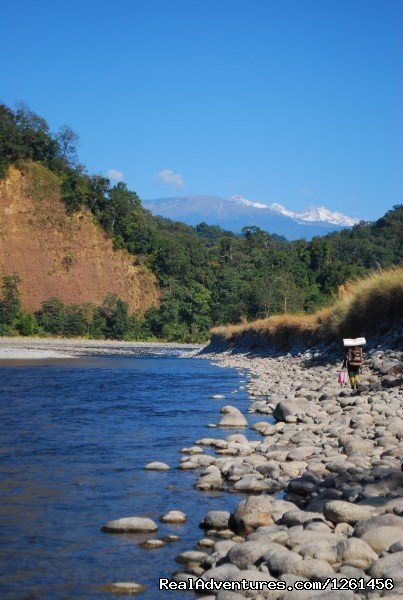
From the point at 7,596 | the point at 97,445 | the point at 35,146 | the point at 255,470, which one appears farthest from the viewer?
the point at 35,146

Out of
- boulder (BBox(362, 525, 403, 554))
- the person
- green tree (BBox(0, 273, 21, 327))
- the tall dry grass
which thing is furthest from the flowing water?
green tree (BBox(0, 273, 21, 327))

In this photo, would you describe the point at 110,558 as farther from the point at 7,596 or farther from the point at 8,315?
the point at 8,315

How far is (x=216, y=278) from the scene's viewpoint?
100 meters

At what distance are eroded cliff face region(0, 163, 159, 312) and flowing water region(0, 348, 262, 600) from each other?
6808cm

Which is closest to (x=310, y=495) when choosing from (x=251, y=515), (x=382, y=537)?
(x=251, y=515)

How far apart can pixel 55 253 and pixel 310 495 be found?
82603mm

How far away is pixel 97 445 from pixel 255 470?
3.30 metres

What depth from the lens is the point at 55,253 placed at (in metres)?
88.1

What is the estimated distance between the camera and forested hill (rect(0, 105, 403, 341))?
86125mm

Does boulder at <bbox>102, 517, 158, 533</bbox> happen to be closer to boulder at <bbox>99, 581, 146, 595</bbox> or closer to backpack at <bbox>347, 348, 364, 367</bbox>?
boulder at <bbox>99, 581, 146, 595</bbox>

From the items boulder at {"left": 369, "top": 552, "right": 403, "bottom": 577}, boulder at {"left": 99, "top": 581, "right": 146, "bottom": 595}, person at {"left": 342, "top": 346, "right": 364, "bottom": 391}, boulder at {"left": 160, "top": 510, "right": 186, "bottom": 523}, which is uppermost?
person at {"left": 342, "top": 346, "right": 364, "bottom": 391}

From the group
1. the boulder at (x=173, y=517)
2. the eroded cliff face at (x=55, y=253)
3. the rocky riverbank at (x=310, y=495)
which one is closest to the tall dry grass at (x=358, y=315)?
the rocky riverbank at (x=310, y=495)

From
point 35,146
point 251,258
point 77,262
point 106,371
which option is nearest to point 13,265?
point 77,262

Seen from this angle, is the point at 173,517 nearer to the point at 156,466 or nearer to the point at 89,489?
the point at 89,489
